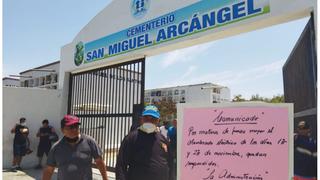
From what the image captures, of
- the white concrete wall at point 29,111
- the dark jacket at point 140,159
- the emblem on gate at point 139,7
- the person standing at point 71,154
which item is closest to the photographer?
the dark jacket at point 140,159

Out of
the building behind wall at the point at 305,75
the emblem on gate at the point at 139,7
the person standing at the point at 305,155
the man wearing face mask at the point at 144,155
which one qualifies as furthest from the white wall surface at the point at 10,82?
the man wearing face mask at the point at 144,155

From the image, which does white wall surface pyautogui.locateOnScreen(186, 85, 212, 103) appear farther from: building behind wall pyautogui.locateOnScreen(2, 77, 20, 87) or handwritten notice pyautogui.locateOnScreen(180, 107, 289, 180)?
handwritten notice pyautogui.locateOnScreen(180, 107, 289, 180)

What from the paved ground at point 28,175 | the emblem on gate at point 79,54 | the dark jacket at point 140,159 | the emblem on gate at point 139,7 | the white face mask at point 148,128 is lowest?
the paved ground at point 28,175

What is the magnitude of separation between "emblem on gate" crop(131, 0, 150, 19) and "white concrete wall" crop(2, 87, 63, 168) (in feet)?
13.0

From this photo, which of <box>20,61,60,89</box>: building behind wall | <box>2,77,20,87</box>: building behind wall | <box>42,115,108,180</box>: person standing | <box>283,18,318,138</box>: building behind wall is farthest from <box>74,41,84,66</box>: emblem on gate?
<box>2,77,20,87</box>: building behind wall

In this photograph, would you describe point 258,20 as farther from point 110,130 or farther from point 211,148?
point 110,130

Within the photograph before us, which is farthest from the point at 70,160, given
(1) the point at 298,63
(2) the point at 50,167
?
(1) the point at 298,63

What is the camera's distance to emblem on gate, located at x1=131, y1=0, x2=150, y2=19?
7789 mm

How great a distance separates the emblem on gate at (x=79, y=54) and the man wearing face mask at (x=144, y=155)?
656 centimetres

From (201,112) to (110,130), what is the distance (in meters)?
6.21

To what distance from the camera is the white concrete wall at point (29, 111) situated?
33.5 ft

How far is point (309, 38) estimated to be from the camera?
5.36 metres

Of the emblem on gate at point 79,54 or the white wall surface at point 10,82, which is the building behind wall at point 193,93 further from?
the emblem on gate at point 79,54

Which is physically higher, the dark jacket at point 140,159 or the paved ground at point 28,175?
the dark jacket at point 140,159
